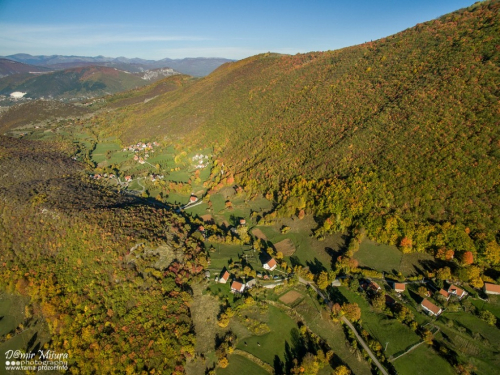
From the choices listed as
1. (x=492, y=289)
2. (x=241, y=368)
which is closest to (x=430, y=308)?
(x=492, y=289)

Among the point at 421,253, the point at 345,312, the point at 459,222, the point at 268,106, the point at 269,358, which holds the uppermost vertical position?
the point at 268,106

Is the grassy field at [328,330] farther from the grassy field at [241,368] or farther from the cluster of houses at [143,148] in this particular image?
the cluster of houses at [143,148]

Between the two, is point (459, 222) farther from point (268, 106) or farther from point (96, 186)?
point (96, 186)

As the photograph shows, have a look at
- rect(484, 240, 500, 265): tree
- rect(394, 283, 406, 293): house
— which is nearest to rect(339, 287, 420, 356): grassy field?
rect(394, 283, 406, 293): house

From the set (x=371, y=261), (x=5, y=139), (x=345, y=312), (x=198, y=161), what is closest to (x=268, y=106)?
(x=198, y=161)

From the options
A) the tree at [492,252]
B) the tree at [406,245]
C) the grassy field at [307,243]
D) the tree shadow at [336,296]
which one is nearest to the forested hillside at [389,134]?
the tree at [406,245]

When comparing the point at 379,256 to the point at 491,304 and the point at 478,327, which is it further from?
the point at 478,327
